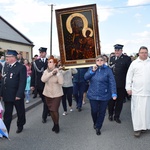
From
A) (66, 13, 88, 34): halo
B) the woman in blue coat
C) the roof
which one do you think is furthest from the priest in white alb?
the roof

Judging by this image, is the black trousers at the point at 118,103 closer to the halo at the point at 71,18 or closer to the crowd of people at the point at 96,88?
the crowd of people at the point at 96,88

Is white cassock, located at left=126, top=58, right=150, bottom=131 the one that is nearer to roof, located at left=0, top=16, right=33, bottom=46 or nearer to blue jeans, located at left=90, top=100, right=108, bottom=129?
blue jeans, located at left=90, top=100, right=108, bottom=129

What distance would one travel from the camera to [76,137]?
219 inches

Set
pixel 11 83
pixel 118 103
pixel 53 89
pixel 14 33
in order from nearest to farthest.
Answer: pixel 11 83 → pixel 53 89 → pixel 118 103 → pixel 14 33

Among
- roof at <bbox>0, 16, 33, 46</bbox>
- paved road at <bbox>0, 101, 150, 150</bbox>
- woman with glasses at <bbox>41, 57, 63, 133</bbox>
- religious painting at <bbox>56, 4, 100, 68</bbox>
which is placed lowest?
paved road at <bbox>0, 101, 150, 150</bbox>

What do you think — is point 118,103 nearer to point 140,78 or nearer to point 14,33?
point 140,78

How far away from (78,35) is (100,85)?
1.28 m

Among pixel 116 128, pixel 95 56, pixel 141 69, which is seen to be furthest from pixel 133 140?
pixel 95 56

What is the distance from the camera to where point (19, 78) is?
5543mm

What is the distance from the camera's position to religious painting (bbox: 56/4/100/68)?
5.89m

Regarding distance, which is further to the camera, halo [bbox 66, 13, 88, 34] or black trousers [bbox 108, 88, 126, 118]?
black trousers [bbox 108, 88, 126, 118]

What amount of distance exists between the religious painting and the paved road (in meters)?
1.54

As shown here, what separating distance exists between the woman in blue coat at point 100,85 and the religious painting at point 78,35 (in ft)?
1.24

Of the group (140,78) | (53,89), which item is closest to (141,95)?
(140,78)
